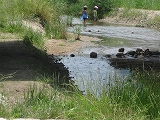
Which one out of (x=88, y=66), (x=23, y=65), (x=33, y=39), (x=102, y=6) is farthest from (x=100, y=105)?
(x=102, y=6)

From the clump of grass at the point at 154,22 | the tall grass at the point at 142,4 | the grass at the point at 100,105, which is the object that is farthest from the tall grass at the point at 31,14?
the tall grass at the point at 142,4

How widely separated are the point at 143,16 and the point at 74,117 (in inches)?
1191

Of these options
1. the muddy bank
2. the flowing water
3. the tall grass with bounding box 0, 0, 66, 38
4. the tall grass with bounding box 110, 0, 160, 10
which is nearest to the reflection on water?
the flowing water

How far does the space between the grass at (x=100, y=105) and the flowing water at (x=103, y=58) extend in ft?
1.51

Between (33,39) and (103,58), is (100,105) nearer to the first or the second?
(103,58)

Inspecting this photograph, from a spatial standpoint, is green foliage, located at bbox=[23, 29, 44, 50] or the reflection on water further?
green foliage, located at bbox=[23, 29, 44, 50]

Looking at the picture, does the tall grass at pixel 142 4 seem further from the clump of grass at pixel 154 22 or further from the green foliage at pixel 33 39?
the green foliage at pixel 33 39

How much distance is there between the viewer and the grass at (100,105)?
6.34 meters

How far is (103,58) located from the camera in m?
17.2

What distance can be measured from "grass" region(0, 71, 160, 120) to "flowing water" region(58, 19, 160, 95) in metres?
0.46

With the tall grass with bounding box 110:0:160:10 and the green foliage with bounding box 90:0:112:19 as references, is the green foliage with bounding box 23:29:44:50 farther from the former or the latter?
the green foliage with bounding box 90:0:112:19

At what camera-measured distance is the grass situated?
634 cm

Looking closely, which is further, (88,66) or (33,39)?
(33,39)

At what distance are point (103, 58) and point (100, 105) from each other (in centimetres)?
1069
